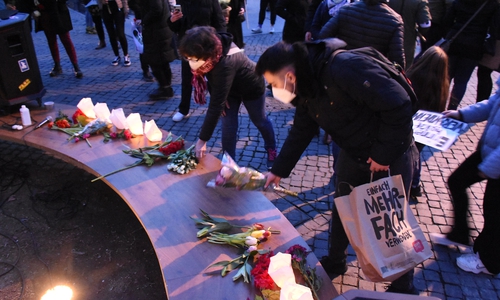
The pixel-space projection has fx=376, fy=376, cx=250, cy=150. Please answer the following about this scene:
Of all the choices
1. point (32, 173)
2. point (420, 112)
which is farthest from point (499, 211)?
point (32, 173)

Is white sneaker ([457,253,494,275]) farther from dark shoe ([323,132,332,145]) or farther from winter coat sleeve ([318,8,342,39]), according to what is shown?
winter coat sleeve ([318,8,342,39])

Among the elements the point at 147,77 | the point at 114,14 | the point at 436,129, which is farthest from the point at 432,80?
the point at 114,14

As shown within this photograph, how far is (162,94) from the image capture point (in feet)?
20.3

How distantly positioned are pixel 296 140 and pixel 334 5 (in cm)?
Result: 270

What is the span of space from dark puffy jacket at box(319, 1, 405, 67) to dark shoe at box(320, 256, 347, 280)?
6.37 ft

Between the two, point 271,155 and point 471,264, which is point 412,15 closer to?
point 271,155

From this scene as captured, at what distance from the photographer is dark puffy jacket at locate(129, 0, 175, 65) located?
5.36m

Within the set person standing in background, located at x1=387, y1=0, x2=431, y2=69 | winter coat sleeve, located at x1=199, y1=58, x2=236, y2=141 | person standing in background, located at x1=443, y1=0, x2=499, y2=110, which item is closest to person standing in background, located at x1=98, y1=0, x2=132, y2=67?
winter coat sleeve, located at x1=199, y1=58, x2=236, y2=141

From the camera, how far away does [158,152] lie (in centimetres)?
310

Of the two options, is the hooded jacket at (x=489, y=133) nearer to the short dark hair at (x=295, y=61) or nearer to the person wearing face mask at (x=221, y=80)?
the short dark hair at (x=295, y=61)

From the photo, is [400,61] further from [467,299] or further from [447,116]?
[467,299]

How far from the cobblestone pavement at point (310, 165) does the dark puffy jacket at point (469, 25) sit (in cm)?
115

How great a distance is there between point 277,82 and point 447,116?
5.18ft

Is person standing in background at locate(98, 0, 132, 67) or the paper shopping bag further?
person standing in background at locate(98, 0, 132, 67)
